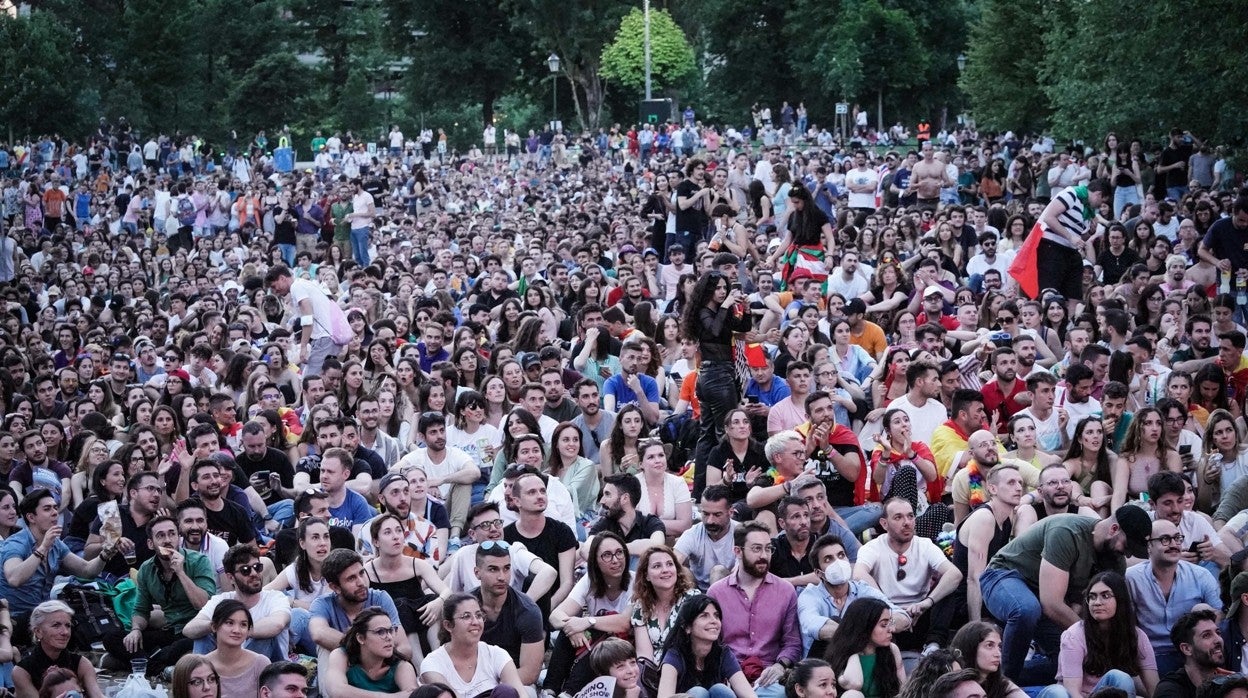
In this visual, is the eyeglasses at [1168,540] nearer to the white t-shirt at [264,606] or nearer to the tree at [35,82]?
the white t-shirt at [264,606]

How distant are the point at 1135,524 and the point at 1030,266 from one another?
7.24m

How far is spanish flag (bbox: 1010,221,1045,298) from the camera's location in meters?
15.2

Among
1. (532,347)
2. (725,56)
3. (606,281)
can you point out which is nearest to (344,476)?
(532,347)

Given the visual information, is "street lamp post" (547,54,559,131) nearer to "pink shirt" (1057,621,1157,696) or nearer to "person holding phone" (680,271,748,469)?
"person holding phone" (680,271,748,469)

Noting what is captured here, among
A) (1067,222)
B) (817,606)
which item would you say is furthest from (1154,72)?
(817,606)

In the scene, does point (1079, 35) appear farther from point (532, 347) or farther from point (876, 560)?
point (876, 560)

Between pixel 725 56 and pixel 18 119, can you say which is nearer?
pixel 18 119

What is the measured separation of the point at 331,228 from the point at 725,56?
116 ft

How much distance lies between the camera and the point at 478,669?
7914 millimetres

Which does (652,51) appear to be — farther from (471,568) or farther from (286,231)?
(471,568)

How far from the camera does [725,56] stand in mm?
61688

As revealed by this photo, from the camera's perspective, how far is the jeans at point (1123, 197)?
68.6ft

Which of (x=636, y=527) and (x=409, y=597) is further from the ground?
(x=636, y=527)

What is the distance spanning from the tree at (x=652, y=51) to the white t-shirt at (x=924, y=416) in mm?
46823
